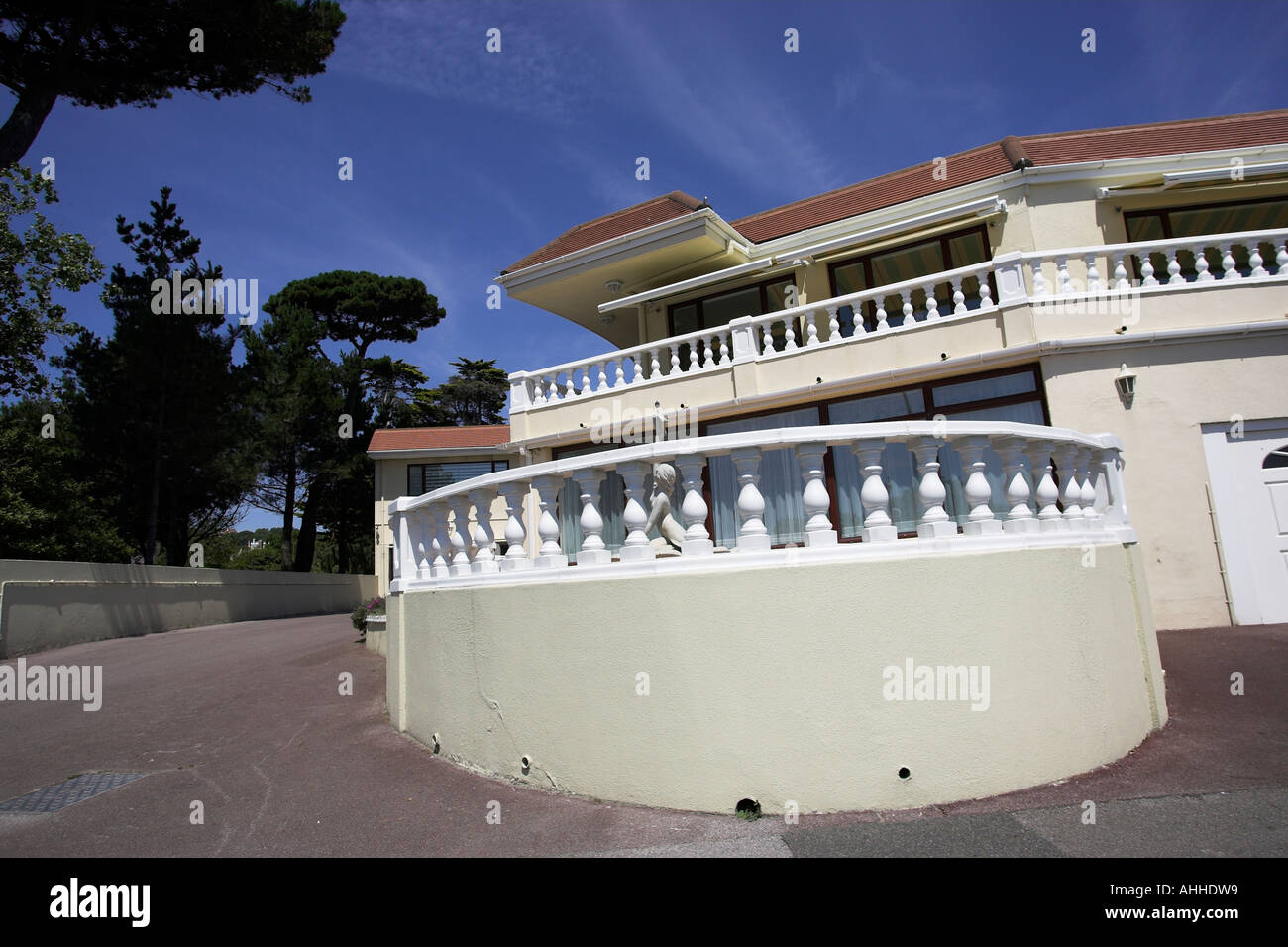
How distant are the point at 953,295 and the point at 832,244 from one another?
9.46 feet

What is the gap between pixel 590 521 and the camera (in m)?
4.99

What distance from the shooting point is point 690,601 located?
14.6 ft

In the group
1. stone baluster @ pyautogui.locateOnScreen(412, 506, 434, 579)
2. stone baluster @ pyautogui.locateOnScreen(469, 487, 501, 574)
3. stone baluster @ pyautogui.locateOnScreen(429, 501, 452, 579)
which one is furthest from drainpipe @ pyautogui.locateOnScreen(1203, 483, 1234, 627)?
stone baluster @ pyautogui.locateOnScreen(412, 506, 434, 579)

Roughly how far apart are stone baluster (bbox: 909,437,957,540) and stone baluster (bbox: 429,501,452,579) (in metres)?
3.95

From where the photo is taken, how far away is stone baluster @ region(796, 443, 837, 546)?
4.48 m

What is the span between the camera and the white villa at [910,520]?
4.34 m

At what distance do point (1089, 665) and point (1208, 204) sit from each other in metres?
11.5

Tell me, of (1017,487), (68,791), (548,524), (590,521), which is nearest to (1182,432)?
(1017,487)

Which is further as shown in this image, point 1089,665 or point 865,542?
point 1089,665

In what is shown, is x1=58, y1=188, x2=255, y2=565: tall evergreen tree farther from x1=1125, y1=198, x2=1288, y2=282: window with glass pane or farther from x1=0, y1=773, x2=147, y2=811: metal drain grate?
x1=1125, y1=198, x2=1288, y2=282: window with glass pane
